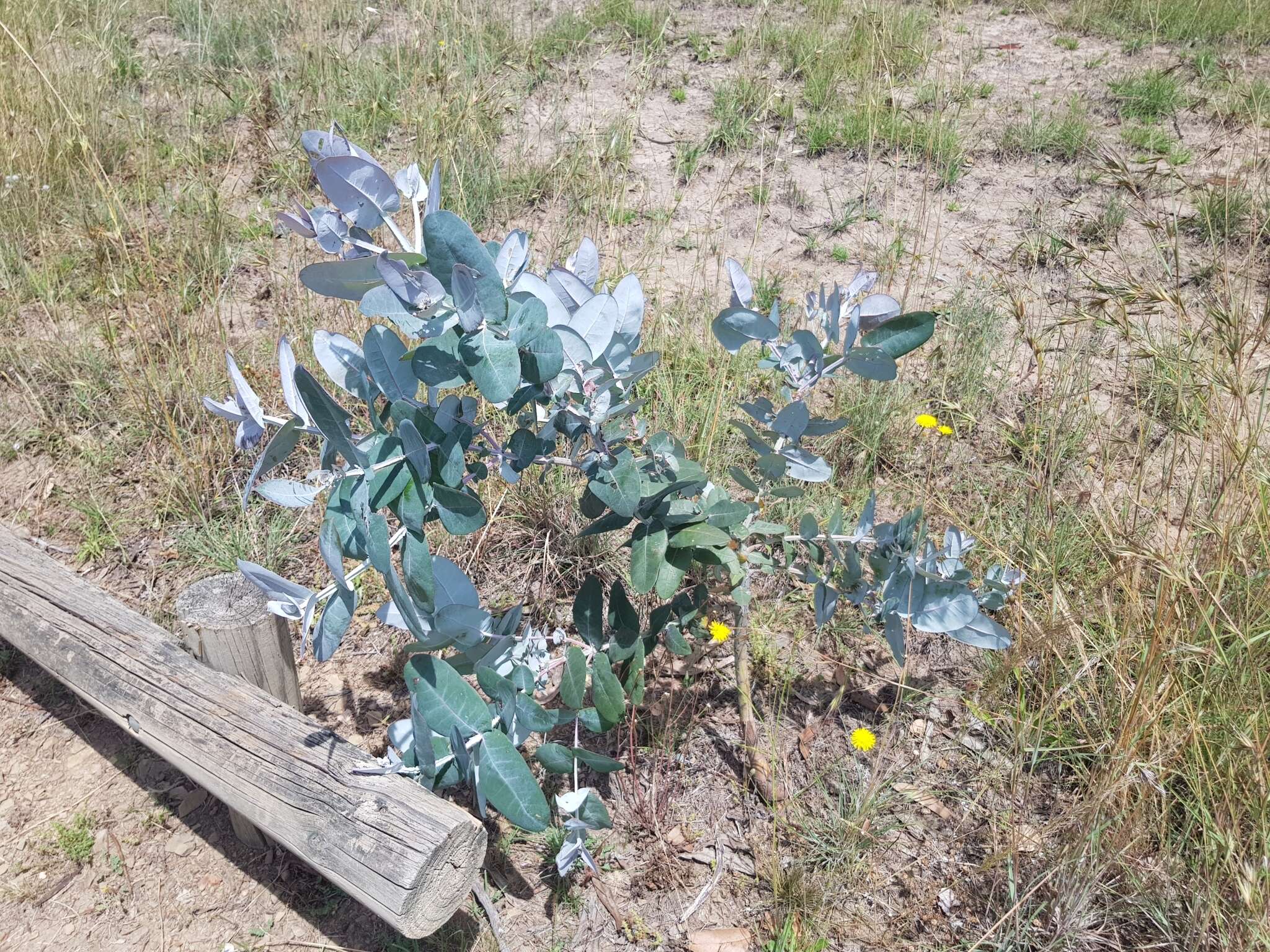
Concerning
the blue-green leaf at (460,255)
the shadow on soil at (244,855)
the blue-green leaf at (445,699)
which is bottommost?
the shadow on soil at (244,855)

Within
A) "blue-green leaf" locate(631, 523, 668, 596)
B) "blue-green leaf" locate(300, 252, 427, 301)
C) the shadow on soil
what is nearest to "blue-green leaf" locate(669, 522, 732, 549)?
"blue-green leaf" locate(631, 523, 668, 596)

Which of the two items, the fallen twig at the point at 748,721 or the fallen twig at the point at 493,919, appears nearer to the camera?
the fallen twig at the point at 493,919

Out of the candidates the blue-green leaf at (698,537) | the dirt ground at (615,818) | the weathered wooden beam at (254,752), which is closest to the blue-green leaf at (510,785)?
the weathered wooden beam at (254,752)

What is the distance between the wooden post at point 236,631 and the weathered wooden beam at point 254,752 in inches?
1.5

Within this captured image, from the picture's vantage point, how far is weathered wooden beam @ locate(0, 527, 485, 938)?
149cm

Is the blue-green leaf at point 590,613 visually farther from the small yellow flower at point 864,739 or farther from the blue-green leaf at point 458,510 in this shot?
the small yellow flower at point 864,739

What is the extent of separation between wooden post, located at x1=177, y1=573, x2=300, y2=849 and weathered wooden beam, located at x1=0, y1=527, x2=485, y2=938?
0.04m

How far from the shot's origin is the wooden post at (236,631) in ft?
6.00

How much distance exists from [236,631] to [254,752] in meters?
0.26

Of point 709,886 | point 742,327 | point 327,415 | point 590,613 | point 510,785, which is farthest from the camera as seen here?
point 709,886

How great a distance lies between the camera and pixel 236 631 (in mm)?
1823

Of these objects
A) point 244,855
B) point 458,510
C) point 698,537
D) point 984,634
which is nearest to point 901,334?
point 698,537

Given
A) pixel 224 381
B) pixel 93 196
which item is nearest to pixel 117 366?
pixel 224 381

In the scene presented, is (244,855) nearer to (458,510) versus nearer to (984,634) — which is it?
(458,510)
